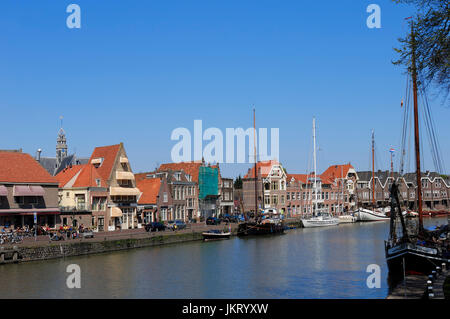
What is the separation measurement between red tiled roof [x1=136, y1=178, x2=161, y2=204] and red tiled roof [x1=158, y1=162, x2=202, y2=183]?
34.2 ft

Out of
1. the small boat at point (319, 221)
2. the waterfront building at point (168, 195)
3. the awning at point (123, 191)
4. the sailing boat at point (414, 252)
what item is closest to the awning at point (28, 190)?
the awning at point (123, 191)

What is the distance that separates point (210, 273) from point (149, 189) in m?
42.9

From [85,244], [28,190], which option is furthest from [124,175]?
[85,244]

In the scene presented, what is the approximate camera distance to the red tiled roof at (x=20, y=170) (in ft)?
182

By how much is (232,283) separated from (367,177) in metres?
113

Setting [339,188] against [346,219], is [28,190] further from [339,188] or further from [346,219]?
[339,188]

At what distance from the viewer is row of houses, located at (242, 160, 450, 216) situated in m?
106

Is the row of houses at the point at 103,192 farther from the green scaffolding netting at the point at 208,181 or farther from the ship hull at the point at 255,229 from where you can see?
the ship hull at the point at 255,229

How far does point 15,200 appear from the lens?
54875 millimetres

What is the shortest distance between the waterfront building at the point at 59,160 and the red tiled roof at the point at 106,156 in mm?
5072

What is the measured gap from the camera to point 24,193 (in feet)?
181

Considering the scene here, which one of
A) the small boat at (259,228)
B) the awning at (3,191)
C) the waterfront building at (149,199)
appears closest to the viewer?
the awning at (3,191)

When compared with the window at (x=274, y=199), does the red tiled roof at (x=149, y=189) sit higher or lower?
higher

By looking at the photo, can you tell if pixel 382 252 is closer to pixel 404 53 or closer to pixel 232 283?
pixel 232 283
